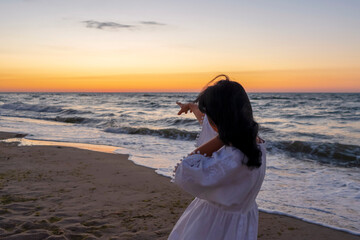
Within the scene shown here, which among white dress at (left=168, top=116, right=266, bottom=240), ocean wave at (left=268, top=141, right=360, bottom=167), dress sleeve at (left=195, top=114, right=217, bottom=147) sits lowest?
ocean wave at (left=268, top=141, right=360, bottom=167)

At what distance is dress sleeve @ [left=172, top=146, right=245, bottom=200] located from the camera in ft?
4.91

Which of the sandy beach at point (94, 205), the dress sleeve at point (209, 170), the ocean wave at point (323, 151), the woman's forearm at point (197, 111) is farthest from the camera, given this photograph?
the ocean wave at point (323, 151)

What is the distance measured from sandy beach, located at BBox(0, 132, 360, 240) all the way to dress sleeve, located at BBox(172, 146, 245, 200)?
2.34 meters

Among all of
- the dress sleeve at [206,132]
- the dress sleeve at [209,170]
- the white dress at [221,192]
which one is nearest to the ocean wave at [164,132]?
the dress sleeve at [206,132]

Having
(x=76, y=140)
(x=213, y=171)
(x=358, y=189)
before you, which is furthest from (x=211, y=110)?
(x=76, y=140)

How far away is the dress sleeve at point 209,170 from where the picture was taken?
150cm

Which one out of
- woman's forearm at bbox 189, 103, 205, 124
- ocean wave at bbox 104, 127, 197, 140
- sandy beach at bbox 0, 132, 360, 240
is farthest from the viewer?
ocean wave at bbox 104, 127, 197, 140

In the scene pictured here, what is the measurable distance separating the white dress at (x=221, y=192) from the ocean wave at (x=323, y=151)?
24.6ft

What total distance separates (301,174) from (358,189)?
1.30 meters

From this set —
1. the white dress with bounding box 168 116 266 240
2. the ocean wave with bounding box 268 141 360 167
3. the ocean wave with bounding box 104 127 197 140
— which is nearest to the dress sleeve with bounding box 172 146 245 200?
the white dress with bounding box 168 116 266 240

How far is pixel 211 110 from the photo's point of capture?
61.9 inches

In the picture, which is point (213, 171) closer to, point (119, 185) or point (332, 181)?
point (119, 185)

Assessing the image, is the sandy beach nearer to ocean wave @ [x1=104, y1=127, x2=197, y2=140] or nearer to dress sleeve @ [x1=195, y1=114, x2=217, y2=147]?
dress sleeve @ [x1=195, y1=114, x2=217, y2=147]

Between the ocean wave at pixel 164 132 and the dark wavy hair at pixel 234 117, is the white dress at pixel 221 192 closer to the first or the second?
the dark wavy hair at pixel 234 117
